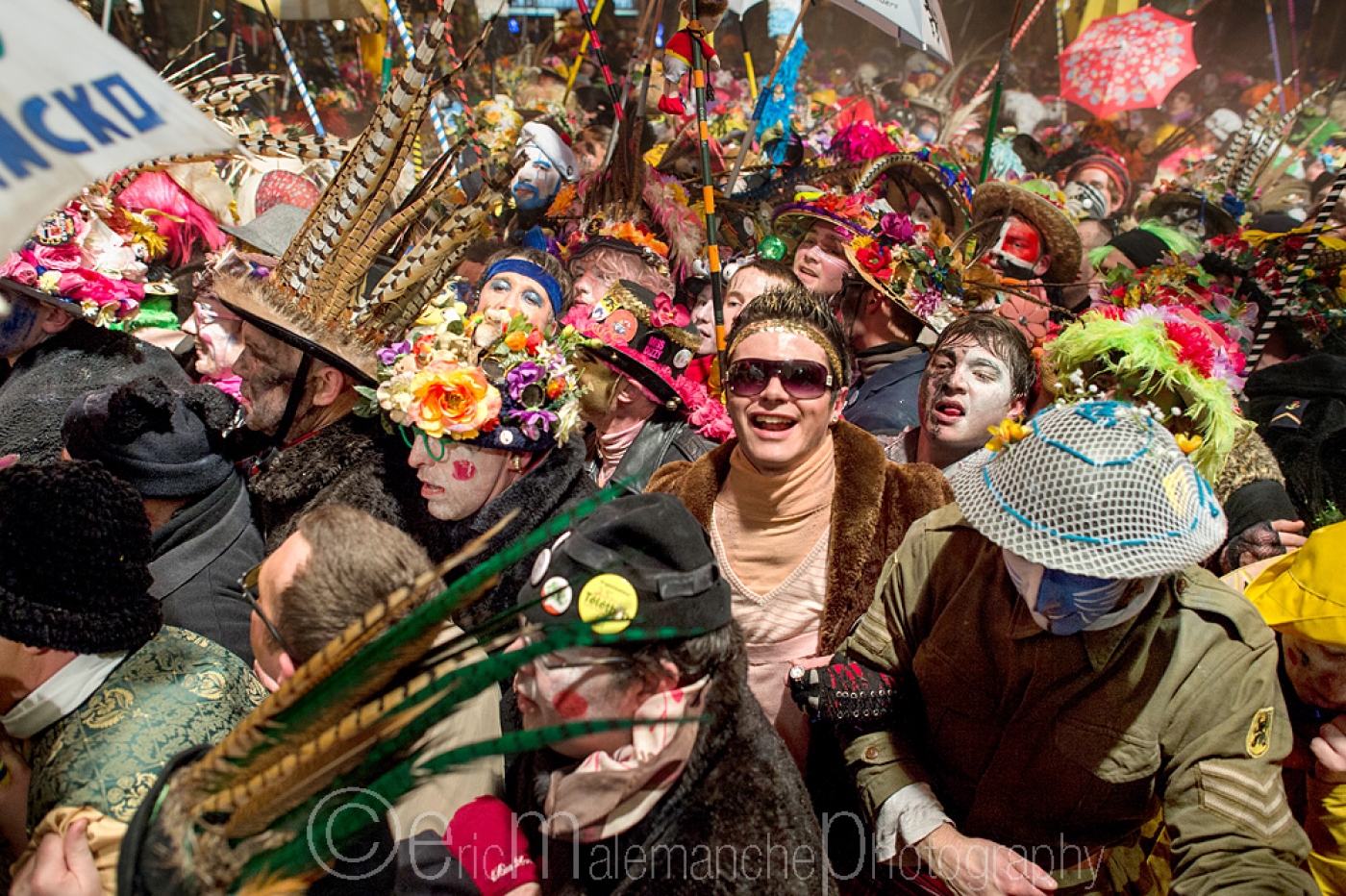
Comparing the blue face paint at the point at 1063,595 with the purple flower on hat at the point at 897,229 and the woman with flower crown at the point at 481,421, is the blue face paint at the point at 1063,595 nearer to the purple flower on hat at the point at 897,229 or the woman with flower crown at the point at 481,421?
the woman with flower crown at the point at 481,421

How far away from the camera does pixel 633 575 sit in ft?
5.52

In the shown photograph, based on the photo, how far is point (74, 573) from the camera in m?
1.79

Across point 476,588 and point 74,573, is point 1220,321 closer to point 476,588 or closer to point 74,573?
point 476,588

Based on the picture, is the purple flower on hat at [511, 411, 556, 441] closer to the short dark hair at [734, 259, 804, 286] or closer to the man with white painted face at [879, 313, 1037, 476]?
the man with white painted face at [879, 313, 1037, 476]

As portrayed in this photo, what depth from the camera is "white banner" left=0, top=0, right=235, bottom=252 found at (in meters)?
1.15

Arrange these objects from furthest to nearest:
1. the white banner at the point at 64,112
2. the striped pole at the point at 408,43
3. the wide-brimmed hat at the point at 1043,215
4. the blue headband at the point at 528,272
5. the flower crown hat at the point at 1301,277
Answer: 1. the striped pole at the point at 408,43
2. the flower crown hat at the point at 1301,277
3. the wide-brimmed hat at the point at 1043,215
4. the blue headband at the point at 528,272
5. the white banner at the point at 64,112

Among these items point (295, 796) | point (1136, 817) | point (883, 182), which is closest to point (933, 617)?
point (1136, 817)

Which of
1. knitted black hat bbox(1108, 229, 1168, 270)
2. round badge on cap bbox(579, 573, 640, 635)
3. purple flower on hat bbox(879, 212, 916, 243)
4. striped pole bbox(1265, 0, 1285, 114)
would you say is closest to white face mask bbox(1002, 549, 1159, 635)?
round badge on cap bbox(579, 573, 640, 635)

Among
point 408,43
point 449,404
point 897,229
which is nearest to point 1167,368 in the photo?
point 897,229

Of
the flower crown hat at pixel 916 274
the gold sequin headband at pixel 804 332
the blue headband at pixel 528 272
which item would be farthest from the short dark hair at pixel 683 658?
the flower crown hat at pixel 916 274

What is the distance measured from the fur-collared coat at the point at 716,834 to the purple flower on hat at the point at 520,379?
1.48 meters

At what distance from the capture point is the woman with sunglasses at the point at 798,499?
279cm

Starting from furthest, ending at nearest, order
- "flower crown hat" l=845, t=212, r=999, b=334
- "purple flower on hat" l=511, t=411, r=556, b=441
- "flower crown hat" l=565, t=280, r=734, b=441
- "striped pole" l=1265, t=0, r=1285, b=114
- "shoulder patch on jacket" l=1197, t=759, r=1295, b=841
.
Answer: "striped pole" l=1265, t=0, r=1285, b=114, "flower crown hat" l=845, t=212, r=999, b=334, "flower crown hat" l=565, t=280, r=734, b=441, "purple flower on hat" l=511, t=411, r=556, b=441, "shoulder patch on jacket" l=1197, t=759, r=1295, b=841

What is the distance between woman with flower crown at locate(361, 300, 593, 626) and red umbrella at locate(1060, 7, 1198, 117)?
1128 cm
